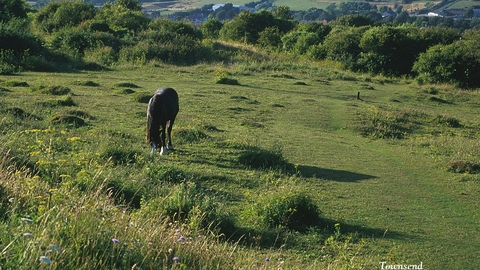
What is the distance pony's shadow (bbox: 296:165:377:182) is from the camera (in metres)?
12.2

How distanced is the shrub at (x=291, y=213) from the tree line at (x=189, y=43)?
62.5ft

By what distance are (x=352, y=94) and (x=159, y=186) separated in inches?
776

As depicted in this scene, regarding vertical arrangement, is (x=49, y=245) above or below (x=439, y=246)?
above

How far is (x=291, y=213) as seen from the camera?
8.68 metres

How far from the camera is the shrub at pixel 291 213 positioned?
8.66 m

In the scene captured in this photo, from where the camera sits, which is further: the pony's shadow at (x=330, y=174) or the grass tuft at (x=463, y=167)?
the grass tuft at (x=463, y=167)

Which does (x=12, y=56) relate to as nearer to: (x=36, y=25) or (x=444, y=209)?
(x=36, y=25)

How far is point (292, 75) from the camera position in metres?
32.2

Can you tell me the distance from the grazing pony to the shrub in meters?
4.15

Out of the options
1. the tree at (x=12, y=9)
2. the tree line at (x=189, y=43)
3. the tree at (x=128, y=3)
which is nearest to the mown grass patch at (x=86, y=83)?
the tree line at (x=189, y=43)

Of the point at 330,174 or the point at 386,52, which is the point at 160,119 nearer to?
the point at 330,174

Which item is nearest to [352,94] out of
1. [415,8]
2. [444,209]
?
[444,209]

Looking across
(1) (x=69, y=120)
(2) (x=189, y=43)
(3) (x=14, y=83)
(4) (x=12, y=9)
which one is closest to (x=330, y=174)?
(1) (x=69, y=120)

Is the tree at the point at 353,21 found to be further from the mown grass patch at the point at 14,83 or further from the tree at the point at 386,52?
the mown grass patch at the point at 14,83
